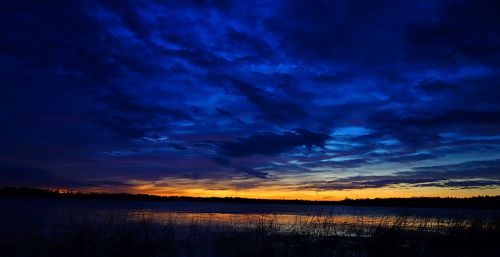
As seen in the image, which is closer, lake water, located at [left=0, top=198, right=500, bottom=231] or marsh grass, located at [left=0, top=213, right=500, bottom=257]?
marsh grass, located at [left=0, top=213, right=500, bottom=257]

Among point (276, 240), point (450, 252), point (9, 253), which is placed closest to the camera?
point (9, 253)

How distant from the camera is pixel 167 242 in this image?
15.0 metres

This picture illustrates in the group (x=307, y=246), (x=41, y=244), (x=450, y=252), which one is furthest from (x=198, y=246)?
(x=450, y=252)

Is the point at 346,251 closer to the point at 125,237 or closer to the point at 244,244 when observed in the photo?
the point at 244,244

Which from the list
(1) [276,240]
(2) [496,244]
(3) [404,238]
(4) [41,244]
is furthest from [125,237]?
(2) [496,244]

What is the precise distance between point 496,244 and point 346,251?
21.1ft

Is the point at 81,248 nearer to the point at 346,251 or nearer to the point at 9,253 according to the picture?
the point at 9,253

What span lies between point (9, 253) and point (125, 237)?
333cm

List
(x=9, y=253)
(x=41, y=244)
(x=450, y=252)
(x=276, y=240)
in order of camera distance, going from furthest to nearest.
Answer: (x=276, y=240) → (x=450, y=252) → (x=41, y=244) → (x=9, y=253)

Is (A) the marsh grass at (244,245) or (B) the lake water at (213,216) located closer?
(A) the marsh grass at (244,245)

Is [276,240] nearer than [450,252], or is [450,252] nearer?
[450,252]

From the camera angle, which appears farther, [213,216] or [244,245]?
[213,216]

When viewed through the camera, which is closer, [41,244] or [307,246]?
[41,244]

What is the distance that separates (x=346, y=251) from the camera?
14.0 meters
